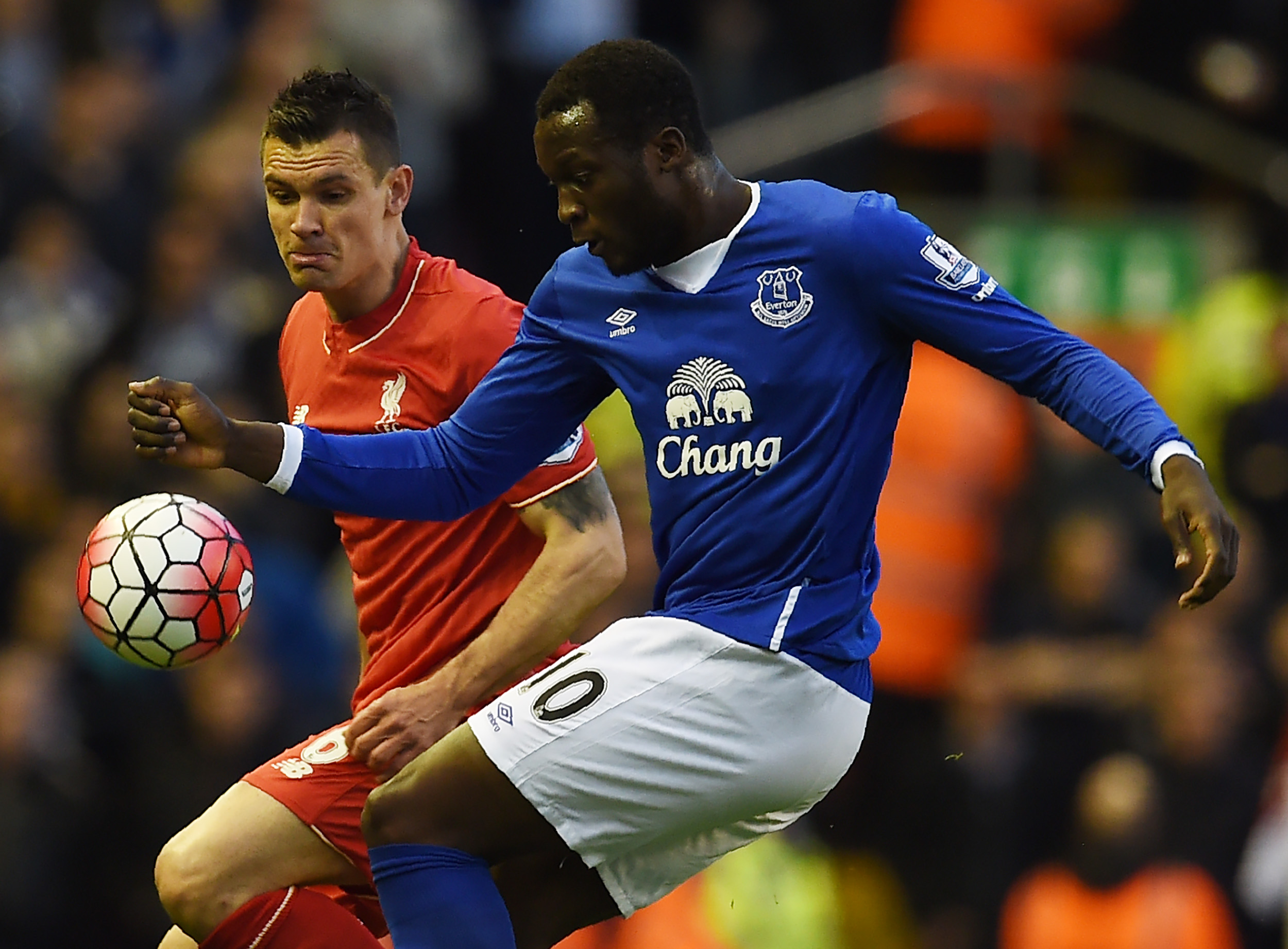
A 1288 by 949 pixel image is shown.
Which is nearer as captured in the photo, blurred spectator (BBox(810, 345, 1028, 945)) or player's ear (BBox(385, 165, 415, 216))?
player's ear (BBox(385, 165, 415, 216))

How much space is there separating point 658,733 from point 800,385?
77cm

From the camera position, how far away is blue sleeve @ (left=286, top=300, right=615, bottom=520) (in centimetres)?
489

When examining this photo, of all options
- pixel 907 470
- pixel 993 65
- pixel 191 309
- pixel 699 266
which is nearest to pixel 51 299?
pixel 191 309

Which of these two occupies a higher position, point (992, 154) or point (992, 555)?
point (992, 154)

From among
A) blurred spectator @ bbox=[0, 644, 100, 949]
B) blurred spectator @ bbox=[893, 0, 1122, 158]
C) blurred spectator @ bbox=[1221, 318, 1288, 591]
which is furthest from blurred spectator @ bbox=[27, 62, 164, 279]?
blurred spectator @ bbox=[1221, 318, 1288, 591]

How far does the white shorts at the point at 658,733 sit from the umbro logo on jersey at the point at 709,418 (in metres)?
0.34

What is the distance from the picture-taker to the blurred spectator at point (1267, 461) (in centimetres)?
997

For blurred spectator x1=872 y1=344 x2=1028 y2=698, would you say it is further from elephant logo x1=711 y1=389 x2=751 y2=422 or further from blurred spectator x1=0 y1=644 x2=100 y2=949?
elephant logo x1=711 y1=389 x2=751 y2=422

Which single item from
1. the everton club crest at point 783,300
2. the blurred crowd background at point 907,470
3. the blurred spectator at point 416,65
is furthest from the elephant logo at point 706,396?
the blurred spectator at point 416,65

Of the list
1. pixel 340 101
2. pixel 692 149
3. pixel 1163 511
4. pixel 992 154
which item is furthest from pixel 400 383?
pixel 992 154

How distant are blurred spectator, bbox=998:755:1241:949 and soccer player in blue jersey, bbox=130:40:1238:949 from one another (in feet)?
14.8

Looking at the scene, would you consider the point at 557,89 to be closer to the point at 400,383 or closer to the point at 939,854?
the point at 400,383

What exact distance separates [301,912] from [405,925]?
18.8 inches

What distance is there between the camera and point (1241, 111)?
36.4ft
